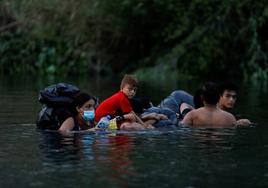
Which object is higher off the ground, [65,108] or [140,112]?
[65,108]

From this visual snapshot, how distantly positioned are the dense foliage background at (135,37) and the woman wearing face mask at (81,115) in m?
22.0

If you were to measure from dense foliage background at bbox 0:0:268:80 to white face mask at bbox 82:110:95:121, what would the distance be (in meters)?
21.9

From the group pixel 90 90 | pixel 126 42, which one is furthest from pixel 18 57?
pixel 90 90

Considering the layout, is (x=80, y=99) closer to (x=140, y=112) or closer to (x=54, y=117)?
(x=54, y=117)

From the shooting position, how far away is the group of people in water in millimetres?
16094

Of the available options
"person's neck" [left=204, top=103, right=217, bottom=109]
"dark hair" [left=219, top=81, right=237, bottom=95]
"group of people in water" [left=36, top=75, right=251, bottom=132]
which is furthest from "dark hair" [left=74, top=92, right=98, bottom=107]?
"dark hair" [left=219, top=81, right=237, bottom=95]

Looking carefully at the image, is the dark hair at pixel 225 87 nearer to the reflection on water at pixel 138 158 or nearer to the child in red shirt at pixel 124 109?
the reflection on water at pixel 138 158

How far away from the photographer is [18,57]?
49.7m

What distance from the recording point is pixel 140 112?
18.0 metres

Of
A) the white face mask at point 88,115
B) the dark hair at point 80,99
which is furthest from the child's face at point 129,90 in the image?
the dark hair at point 80,99

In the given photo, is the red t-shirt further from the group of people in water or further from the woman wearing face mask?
the woman wearing face mask

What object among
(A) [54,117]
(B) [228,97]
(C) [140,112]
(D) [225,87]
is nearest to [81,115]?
(A) [54,117]

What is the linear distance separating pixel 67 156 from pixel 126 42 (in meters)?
32.1

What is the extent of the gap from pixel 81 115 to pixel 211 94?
6.98 ft
